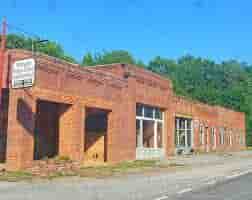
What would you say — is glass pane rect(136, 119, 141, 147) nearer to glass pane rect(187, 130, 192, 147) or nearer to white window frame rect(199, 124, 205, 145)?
glass pane rect(187, 130, 192, 147)

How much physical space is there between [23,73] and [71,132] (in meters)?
4.91

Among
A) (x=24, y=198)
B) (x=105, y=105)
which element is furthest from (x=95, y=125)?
(x=24, y=198)

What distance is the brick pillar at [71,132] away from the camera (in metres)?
22.6

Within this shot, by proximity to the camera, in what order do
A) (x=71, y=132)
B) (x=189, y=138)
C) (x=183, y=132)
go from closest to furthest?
1. (x=71, y=132)
2. (x=183, y=132)
3. (x=189, y=138)

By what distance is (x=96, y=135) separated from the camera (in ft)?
90.9

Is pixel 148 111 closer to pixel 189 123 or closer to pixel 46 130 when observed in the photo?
pixel 46 130

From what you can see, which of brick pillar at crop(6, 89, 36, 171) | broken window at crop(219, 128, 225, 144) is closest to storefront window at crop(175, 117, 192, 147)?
broken window at crop(219, 128, 225, 144)

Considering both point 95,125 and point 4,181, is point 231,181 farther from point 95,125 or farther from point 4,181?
point 95,125

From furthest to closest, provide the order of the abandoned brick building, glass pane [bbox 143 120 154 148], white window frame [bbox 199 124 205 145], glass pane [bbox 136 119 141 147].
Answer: white window frame [bbox 199 124 205 145] → glass pane [bbox 143 120 154 148] → glass pane [bbox 136 119 141 147] → the abandoned brick building

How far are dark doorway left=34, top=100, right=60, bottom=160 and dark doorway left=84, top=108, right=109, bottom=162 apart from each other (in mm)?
2606

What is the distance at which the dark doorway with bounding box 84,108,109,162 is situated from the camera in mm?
27234

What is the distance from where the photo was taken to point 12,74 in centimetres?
1948

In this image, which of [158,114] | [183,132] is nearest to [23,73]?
[158,114]

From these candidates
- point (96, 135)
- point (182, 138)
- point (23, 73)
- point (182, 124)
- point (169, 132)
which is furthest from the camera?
point (182, 124)
